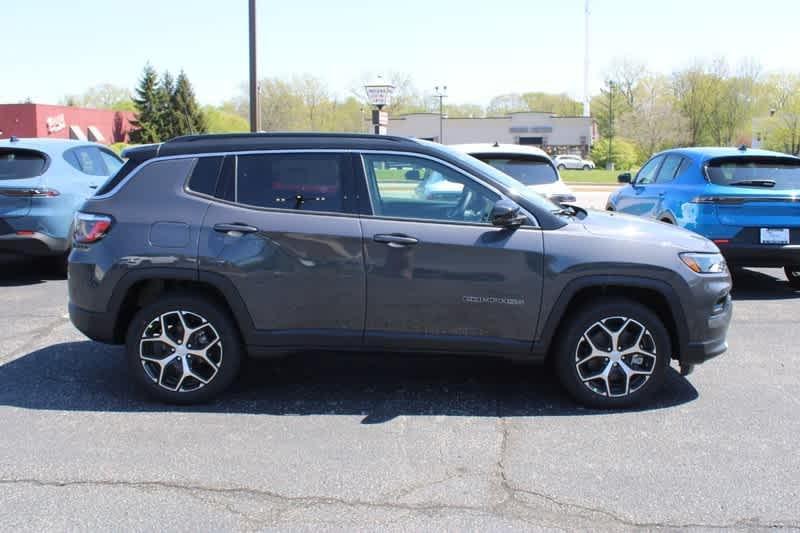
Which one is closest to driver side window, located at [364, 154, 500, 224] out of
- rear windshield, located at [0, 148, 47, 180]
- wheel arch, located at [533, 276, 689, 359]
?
wheel arch, located at [533, 276, 689, 359]

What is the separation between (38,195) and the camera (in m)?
9.12

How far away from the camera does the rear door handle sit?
4.92 meters

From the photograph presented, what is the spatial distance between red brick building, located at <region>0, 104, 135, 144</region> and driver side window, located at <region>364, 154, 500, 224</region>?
5495 cm

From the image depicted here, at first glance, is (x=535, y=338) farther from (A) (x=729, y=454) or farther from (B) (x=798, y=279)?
(B) (x=798, y=279)

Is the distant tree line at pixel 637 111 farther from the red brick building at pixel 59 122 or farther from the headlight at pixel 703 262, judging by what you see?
the headlight at pixel 703 262

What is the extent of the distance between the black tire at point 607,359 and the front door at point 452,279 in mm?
264

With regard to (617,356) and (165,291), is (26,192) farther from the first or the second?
(617,356)

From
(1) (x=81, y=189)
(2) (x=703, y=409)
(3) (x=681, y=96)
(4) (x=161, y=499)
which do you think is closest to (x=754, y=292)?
(2) (x=703, y=409)

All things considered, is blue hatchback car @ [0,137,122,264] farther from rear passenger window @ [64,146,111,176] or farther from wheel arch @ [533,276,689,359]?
wheel arch @ [533,276,689,359]

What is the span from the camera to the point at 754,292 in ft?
30.1

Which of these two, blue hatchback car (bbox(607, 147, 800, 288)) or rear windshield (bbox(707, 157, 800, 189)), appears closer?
blue hatchback car (bbox(607, 147, 800, 288))

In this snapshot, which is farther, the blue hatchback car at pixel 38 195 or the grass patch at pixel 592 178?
the grass patch at pixel 592 178

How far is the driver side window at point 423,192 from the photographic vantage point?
4973mm

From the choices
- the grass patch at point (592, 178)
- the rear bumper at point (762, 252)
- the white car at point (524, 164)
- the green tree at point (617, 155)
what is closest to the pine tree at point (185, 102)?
the grass patch at point (592, 178)
